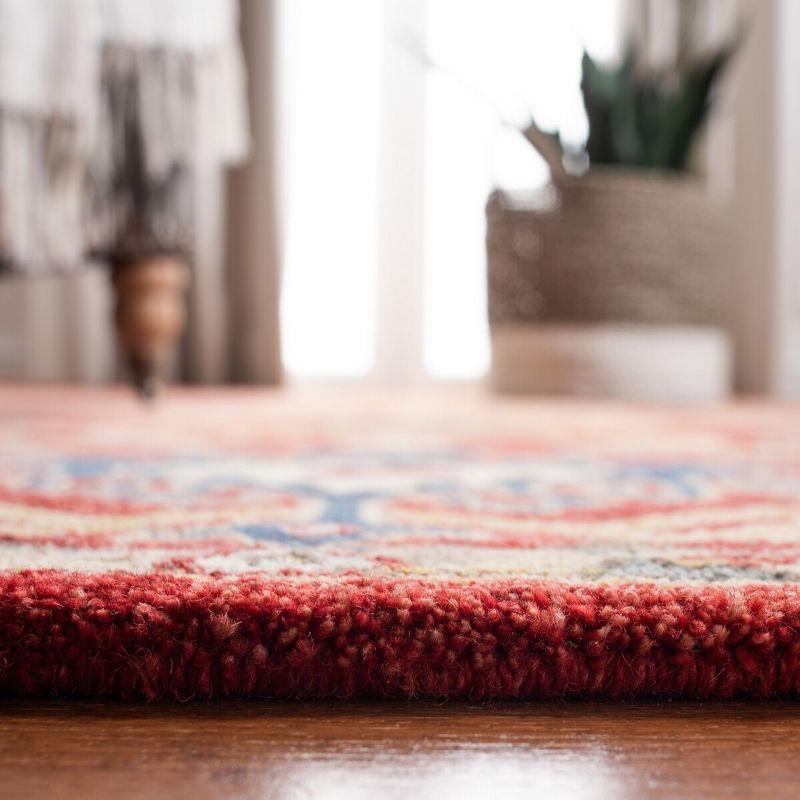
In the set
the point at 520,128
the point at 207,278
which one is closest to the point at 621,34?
the point at 520,128

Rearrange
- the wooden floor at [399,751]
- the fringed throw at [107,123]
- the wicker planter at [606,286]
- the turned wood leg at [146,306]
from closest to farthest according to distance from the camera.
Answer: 1. the wooden floor at [399,751]
2. the fringed throw at [107,123]
3. the turned wood leg at [146,306]
4. the wicker planter at [606,286]

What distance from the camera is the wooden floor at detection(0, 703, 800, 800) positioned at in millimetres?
185

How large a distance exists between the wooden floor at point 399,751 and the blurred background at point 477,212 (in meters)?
0.79

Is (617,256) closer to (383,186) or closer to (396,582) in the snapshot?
(383,186)

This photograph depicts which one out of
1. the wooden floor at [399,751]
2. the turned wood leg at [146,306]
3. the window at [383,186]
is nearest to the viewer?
the wooden floor at [399,751]

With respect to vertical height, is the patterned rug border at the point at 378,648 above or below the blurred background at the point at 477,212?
below

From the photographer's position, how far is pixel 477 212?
1880 mm

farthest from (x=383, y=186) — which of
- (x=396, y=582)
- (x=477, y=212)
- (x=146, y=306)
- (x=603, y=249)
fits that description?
(x=396, y=582)

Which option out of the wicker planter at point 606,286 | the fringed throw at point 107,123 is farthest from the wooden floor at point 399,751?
the wicker planter at point 606,286

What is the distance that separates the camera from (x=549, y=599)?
238 mm

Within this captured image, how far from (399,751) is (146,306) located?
856mm

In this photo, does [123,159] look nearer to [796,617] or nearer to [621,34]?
[796,617]

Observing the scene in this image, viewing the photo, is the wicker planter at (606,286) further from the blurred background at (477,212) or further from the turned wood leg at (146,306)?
the turned wood leg at (146,306)

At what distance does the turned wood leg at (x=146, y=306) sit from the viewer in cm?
99
